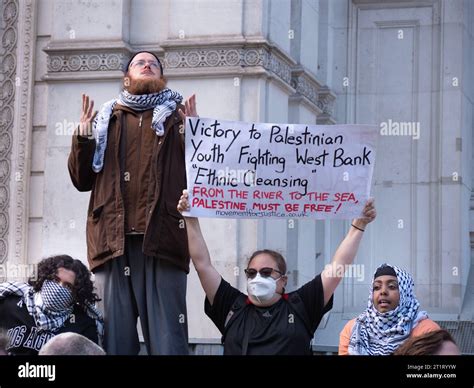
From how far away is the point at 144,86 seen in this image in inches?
332

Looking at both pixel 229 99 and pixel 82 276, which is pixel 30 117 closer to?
pixel 229 99

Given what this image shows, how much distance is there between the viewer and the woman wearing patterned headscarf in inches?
323

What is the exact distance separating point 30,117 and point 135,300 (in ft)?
15.4

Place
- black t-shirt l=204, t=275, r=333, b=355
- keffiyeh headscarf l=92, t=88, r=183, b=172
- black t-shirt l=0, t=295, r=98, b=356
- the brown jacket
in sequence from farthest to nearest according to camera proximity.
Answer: black t-shirt l=0, t=295, r=98, b=356 < keffiyeh headscarf l=92, t=88, r=183, b=172 < the brown jacket < black t-shirt l=204, t=275, r=333, b=355

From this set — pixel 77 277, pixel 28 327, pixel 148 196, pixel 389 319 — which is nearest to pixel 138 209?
pixel 148 196

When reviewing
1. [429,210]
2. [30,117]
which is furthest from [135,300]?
[429,210]

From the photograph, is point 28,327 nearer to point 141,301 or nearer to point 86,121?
point 141,301

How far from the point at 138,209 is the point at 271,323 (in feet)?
3.19

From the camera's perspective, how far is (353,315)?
1348 cm

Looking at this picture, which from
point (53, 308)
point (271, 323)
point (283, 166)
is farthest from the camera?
point (53, 308)

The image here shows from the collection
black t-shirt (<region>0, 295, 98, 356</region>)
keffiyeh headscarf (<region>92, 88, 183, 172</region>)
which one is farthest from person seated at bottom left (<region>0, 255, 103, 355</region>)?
keffiyeh headscarf (<region>92, 88, 183, 172</region>)

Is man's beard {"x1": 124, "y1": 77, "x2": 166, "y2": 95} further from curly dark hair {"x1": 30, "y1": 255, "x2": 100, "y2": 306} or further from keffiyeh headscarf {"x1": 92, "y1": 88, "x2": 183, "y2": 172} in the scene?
curly dark hair {"x1": 30, "y1": 255, "x2": 100, "y2": 306}

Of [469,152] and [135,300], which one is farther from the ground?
[469,152]
